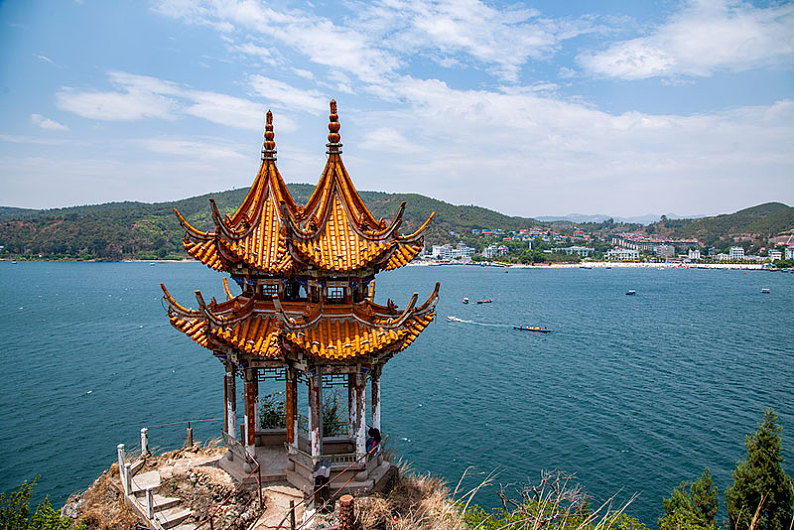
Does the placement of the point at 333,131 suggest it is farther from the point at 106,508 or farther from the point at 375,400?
the point at 106,508

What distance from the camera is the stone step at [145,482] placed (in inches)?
607

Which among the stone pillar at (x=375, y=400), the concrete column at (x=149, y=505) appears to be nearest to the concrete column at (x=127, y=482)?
the concrete column at (x=149, y=505)

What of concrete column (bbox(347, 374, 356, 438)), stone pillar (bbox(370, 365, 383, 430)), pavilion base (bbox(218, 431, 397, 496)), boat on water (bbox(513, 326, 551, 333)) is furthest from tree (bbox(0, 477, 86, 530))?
boat on water (bbox(513, 326, 551, 333))

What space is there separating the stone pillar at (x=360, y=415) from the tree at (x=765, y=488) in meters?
14.3

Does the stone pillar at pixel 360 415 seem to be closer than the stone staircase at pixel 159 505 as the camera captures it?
No

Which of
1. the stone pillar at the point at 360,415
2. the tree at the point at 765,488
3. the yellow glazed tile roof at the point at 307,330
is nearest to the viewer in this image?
the yellow glazed tile roof at the point at 307,330

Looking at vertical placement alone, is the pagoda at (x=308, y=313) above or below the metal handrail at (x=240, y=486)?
above

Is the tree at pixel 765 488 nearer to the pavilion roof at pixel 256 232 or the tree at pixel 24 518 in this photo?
the pavilion roof at pixel 256 232

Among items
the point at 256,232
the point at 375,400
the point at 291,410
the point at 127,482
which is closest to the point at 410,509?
the point at 375,400

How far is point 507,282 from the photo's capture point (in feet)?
539

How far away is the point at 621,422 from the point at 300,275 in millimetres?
35518

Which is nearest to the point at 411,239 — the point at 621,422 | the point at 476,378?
the point at 621,422

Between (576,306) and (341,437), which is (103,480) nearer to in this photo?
(341,437)

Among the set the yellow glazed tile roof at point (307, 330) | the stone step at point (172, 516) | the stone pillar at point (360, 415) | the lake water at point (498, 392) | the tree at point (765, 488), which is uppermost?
the yellow glazed tile roof at point (307, 330)
